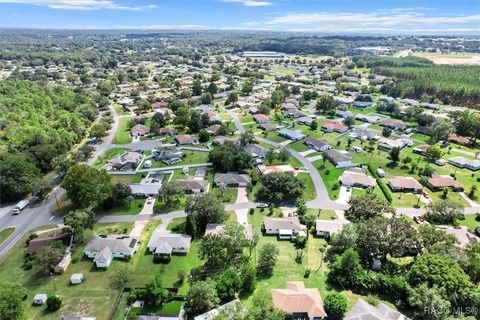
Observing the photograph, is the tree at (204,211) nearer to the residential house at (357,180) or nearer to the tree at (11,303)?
the tree at (11,303)

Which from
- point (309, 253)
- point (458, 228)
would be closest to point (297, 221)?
point (309, 253)

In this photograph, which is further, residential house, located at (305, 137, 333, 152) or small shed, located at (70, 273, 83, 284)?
residential house, located at (305, 137, 333, 152)

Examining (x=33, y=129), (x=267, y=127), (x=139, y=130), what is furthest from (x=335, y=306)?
(x=33, y=129)

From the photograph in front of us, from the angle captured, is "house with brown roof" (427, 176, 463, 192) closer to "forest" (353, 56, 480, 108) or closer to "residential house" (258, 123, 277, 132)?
"residential house" (258, 123, 277, 132)

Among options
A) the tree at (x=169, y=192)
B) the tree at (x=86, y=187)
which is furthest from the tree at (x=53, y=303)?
the tree at (x=169, y=192)

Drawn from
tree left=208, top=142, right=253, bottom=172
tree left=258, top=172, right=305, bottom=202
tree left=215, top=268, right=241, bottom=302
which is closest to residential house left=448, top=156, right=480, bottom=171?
tree left=258, top=172, right=305, bottom=202

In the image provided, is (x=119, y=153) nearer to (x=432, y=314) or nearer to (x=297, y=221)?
(x=297, y=221)

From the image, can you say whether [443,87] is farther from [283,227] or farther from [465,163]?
[283,227]
